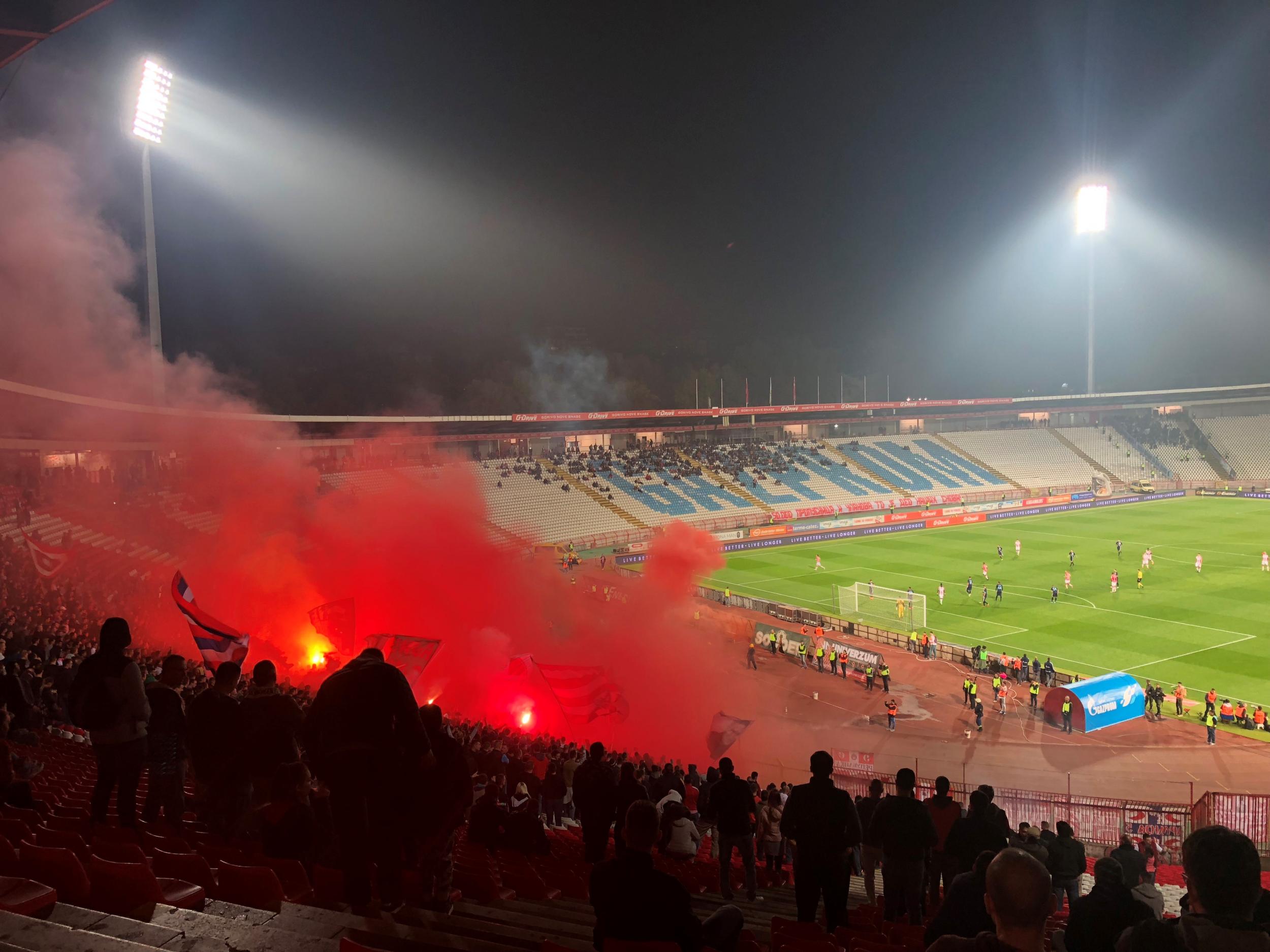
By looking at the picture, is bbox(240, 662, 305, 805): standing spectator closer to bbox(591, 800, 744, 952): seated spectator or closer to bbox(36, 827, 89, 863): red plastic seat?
bbox(36, 827, 89, 863): red plastic seat

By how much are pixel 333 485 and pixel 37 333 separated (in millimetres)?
24080

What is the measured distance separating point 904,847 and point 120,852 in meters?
4.85

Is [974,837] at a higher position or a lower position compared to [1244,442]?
lower

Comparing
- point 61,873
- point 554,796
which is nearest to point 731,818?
point 554,796

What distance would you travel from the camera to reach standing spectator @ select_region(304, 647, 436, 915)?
393 centimetres

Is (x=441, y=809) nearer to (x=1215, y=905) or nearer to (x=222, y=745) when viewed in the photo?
(x=222, y=745)

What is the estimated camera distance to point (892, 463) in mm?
73438

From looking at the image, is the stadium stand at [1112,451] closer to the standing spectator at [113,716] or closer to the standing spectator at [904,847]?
the standing spectator at [904,847]

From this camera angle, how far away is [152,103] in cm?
3003

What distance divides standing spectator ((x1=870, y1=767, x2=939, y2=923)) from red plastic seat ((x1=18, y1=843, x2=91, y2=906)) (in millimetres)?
4842

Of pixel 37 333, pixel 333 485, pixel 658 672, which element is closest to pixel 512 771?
pixel 658 672

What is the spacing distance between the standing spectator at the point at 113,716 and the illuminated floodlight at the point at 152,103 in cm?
3119

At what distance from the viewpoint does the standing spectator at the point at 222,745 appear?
17.0ft

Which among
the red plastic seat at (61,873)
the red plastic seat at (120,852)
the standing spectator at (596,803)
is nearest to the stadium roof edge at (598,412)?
the red plastic seat at (120,852)
